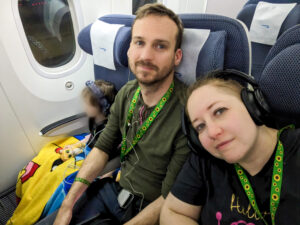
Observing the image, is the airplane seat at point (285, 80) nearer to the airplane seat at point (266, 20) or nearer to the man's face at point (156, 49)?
the man's face at point (156, 49)

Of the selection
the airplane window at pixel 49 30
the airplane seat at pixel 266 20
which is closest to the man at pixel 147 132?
the airplane window at pixel 49 30

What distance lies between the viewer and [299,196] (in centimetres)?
64

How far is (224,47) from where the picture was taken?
95 cm

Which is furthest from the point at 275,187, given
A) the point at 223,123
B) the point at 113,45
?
the point at 113,45

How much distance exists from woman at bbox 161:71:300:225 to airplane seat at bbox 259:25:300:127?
0.27ft

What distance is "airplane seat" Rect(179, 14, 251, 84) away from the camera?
95 centimetres

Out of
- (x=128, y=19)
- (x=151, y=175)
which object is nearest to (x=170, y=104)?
(x=151, y=175)

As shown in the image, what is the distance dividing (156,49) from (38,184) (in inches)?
55.0

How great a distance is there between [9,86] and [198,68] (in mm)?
1680

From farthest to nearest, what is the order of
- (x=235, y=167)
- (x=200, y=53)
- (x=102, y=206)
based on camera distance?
(x=102, y=206)
(x=200, y=53)
(x=235, y=167)

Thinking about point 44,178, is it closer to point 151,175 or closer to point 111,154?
point 111,154

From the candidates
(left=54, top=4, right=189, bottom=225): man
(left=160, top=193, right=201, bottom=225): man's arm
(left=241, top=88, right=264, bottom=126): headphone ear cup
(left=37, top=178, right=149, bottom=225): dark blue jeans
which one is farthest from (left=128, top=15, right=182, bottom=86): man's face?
(left=37, top=178, right=149, bottom=225): dark blue jeans

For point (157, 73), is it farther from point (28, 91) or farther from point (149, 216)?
point (28, 91)

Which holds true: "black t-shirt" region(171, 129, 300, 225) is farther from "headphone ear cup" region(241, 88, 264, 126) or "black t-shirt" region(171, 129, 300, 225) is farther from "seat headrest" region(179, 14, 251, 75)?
"seat headrest" region(179, 14, 251, 75)
